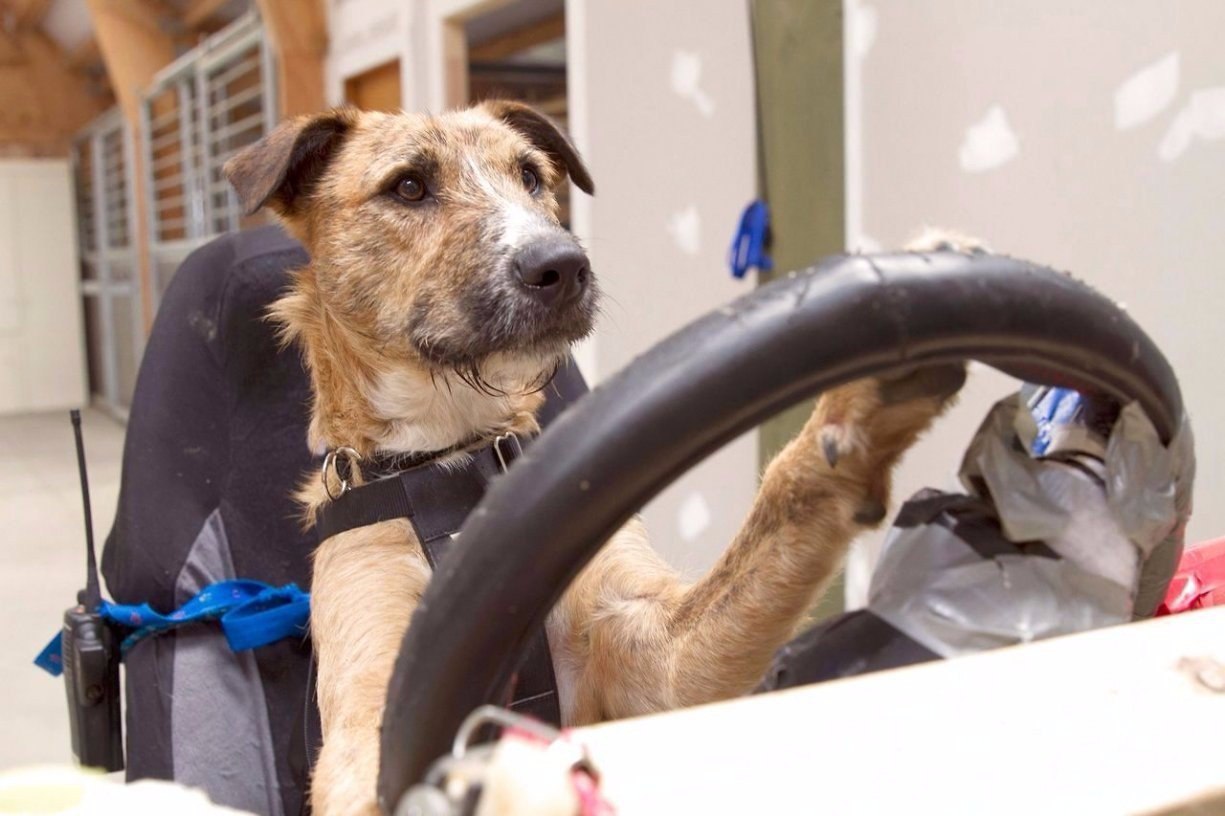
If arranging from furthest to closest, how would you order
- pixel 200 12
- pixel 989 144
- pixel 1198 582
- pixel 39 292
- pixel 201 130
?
pixel 39 292, pixel 200 12, pixel 201 130, pixel 989 144, pixel 1198 582

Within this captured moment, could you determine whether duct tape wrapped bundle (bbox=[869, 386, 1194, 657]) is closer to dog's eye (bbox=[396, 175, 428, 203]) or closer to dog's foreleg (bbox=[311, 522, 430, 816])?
dog's foreleg (bbox=[311, 522, 430, 816])

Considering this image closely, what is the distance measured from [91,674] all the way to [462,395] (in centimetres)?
58

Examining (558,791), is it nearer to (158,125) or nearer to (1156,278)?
(1156,278)

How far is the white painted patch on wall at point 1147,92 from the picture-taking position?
1.90 meters

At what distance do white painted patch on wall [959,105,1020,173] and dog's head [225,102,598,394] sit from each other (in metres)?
0.98

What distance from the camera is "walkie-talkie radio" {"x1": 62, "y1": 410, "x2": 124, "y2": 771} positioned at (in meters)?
1.39

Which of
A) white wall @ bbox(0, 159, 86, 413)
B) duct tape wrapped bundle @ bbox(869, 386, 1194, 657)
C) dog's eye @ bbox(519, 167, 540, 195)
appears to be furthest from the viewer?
white wall @ bbox(0, 159, 86, 413)

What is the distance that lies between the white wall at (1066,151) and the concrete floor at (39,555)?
2.85 metres

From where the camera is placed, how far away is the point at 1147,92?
1.94m

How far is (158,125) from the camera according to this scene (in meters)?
8.36

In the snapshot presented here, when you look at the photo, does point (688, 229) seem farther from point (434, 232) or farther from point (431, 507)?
point (431, 507)

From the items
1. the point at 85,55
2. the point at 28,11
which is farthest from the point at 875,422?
the point at 85,55

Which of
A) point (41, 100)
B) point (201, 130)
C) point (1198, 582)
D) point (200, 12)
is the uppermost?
point (41, 100)

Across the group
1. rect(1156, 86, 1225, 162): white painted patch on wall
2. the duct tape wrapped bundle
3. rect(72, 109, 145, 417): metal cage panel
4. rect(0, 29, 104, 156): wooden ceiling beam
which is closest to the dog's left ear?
rect(1156, 86, 1225, 162): white painted patch on wall
